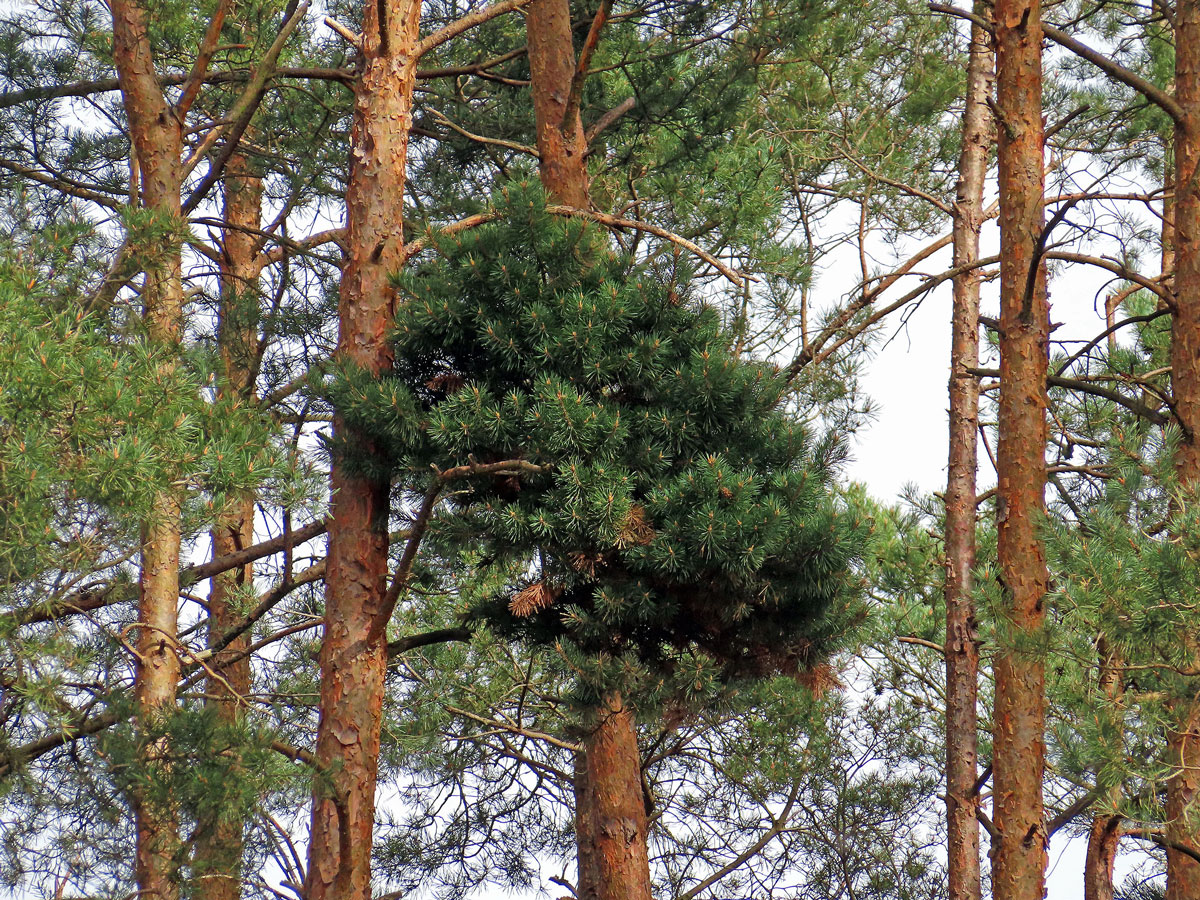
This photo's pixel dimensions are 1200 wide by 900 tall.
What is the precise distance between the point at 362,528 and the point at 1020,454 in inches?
108

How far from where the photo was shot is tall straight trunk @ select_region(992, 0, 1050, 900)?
5227 millimetres

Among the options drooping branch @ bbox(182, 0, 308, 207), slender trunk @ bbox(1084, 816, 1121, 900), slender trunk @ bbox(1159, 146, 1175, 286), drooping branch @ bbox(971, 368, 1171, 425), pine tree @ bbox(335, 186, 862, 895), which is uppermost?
slender trunk @ bbox(1159, 146, 1175, 286)

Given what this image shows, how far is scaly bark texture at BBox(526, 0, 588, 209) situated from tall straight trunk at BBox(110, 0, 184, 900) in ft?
5.62

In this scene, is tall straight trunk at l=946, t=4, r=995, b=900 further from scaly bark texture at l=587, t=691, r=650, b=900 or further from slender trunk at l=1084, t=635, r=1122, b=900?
scaly bark texture at l=587, t=691, r=650, b=900

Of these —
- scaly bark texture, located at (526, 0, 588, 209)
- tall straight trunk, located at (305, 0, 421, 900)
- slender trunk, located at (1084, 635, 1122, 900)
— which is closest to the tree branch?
tall straight trunk, located at (305, 0, 421, 900)

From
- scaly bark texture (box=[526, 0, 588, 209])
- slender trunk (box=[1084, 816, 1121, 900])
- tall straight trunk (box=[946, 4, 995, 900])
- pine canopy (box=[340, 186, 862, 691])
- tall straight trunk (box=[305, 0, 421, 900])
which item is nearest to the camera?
pine canopy (box=[340, 186, 862, 691])

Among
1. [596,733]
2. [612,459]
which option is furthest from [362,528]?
[596,733]

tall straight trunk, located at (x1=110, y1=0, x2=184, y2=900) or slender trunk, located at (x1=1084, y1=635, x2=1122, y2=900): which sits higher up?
tall straight trunk, located at (x1=110, y1=0, x2=184, y2=900)

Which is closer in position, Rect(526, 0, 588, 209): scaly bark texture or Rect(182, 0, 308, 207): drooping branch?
Rect(182, 0, 308, 207): drooping branch

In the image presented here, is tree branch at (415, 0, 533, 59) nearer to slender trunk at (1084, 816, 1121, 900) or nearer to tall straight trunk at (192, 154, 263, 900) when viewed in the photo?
tall straight trunk at (192, 154, 263, 900)

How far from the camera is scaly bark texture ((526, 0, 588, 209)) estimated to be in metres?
5.84

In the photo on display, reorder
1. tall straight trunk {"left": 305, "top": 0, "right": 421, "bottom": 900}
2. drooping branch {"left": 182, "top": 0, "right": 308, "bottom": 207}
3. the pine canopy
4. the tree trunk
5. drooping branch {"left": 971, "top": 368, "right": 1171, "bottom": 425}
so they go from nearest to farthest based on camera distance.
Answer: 1. the pine canopy
2. tall straight trunk {"left": 305, "top": 0, "right": 421, "bottom": 900}
3. drooping branch {"left": 971, "top": 368, "right": 1171, "bottom": 425}
4. drooping branch {"left": 182, "top": 0, "right": 308, "bottom": 207}
5. the tree trunk

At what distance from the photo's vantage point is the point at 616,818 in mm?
5848

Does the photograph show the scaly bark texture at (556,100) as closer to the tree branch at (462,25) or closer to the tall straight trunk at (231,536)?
the tree branch at (462,25)
